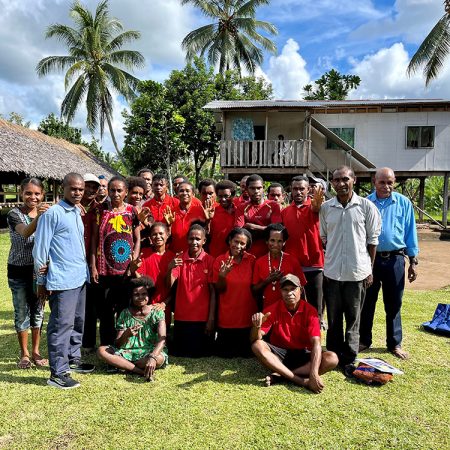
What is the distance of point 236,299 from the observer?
4.30 meters

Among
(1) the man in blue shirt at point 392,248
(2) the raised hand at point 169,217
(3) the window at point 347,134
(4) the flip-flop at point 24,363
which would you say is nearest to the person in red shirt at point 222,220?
(2) the raised hand at point 169,217

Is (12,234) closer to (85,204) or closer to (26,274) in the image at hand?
(26,274)

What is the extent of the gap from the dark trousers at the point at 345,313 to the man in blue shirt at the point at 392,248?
17.3 inches

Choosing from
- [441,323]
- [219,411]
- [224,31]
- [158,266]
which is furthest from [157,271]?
[224,31]

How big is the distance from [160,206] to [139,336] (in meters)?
1.71

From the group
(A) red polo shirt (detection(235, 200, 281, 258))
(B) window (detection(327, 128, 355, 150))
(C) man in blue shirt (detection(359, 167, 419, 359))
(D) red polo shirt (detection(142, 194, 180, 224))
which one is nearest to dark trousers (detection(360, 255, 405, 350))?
(C) man in blue shirt (detection(359, 167, 419, 359))

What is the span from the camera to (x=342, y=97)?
1038 inches

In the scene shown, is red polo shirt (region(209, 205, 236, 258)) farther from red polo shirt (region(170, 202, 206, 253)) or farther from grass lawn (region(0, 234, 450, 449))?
grass lawn (region(0, 234, 450, 449))

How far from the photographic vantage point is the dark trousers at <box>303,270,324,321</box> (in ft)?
15.5

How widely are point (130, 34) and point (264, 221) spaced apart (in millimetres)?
23514

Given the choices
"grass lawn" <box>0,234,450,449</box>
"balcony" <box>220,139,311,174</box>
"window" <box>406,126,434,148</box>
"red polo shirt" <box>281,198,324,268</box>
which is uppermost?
"window" <box>406,126,434,148</box>

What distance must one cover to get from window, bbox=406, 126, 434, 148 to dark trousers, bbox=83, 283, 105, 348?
1686 centimetres

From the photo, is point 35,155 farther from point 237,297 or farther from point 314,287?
point 314,287

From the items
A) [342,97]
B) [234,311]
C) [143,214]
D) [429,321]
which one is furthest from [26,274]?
[342,97]
